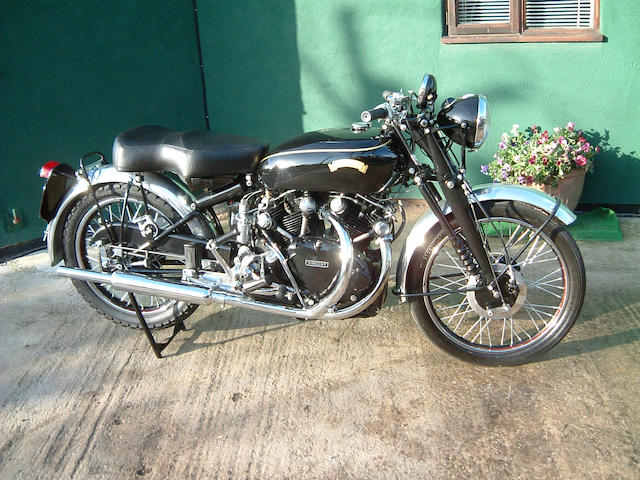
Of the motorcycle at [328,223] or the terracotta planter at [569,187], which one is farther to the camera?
the terracotta planter at [569,187]

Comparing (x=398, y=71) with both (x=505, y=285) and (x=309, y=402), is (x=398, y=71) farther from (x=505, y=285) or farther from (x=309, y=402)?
(x=309, y=402)

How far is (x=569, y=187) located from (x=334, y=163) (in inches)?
102

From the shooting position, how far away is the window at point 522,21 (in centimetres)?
450

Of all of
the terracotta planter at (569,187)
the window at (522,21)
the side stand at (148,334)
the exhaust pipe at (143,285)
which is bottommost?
the side stand at (148,334)

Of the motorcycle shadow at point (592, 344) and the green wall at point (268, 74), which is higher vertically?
the green wall at point (268, 74)

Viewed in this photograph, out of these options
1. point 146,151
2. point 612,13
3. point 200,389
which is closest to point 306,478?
point 200,389

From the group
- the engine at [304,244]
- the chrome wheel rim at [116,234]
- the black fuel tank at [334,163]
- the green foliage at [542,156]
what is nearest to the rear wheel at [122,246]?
the chrome wheel rim at [116,234]

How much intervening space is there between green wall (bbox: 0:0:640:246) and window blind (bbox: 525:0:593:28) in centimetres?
15

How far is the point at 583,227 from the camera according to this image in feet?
14.6

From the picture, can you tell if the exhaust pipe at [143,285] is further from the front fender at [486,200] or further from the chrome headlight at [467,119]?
the chrome headlight at [467,119]

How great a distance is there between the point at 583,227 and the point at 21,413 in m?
3.82

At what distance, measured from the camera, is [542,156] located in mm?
4363

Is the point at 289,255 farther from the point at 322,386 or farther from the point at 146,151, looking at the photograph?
the point at 146,151

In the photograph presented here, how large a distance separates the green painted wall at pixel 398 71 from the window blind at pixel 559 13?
0.15 metres
